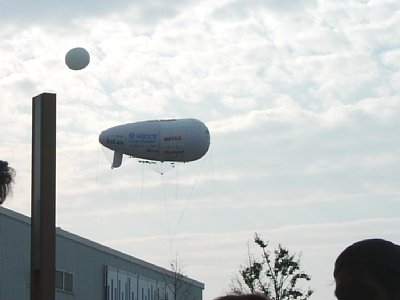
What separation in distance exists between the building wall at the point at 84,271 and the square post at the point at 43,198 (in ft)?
94.9

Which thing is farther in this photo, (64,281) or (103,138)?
(103,138)

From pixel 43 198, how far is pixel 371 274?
3554 millimetres

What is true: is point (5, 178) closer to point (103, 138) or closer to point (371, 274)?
point (371, 274)

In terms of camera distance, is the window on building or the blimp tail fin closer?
the window on building

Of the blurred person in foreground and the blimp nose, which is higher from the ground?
the blimp nose

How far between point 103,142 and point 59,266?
7.19 m

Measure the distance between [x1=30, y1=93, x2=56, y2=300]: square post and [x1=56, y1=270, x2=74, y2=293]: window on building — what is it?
34.5 m

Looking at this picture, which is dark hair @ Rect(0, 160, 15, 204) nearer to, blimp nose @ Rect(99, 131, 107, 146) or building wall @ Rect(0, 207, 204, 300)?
building wall @ Rect(0, 207, 204, 300)

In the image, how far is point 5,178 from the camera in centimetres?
454

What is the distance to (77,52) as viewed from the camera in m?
26.4

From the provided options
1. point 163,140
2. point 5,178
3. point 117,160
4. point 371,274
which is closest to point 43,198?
point 5,178

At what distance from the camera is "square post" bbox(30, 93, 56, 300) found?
6.01 meters

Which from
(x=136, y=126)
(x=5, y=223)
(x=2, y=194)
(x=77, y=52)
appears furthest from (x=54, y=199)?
(x=136, y=126)

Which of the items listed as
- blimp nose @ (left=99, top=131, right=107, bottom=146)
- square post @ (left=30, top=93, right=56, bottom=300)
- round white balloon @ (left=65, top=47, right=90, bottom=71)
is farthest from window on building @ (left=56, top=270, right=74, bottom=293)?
square post @ (left=30, top=93, right=56, bottom=300)
